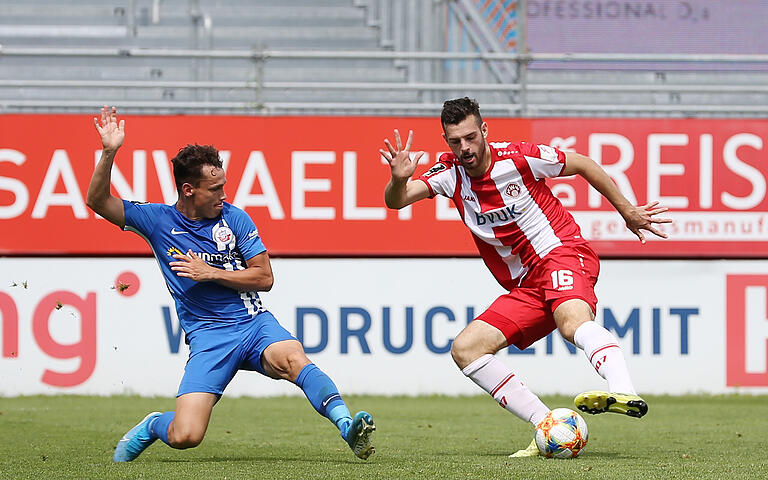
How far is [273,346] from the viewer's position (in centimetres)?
Answer: 652

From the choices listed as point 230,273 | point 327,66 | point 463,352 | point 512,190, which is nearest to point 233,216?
point 230,273

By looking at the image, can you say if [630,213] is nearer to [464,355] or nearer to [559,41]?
[464,355]

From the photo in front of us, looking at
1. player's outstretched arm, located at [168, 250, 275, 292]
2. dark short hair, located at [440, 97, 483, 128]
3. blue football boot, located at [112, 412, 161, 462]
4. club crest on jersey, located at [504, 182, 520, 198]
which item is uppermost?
dark short hair, located at [440, 97, 483, 128]

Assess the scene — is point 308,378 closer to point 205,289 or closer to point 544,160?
point 205,289

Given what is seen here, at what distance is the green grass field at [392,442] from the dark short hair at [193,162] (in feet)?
5.05

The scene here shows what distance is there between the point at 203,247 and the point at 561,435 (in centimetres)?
220

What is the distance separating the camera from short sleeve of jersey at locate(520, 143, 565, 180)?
23.1ft

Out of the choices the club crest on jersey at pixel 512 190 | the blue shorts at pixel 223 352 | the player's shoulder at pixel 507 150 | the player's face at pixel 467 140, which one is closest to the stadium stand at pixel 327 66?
the player's shoulder at pixel 507 150

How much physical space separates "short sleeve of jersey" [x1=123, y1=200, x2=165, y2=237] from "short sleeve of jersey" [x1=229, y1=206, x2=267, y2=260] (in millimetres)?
427

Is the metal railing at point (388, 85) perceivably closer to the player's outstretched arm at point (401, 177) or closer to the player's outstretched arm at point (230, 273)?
the player's outstretched arm at point (401, 177)

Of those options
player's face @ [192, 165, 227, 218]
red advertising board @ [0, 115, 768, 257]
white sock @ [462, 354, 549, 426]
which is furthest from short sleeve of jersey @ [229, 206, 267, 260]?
red advertising board @ [0, 115, 768, 257]

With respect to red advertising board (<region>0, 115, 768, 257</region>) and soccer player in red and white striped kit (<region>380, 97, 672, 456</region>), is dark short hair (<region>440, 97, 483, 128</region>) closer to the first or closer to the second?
soccer player in red and white striped kit (<region>380, 97, 672, 456</region>)

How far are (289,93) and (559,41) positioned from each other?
3.64m

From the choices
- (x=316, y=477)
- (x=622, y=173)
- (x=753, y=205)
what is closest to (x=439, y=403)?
(x=622, y=173)
